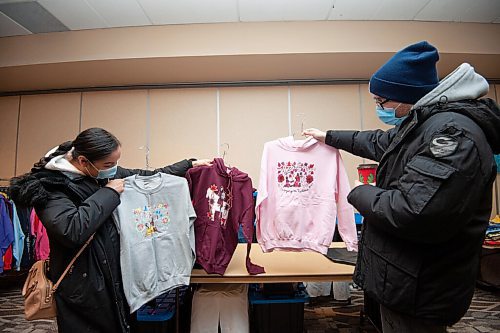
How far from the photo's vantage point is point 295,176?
2256 millimetres

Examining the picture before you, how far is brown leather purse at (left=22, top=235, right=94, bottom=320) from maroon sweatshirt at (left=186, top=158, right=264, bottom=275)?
32.2 inches

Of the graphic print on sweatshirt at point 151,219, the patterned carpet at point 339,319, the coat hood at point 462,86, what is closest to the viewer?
the coat hood at point 462,86

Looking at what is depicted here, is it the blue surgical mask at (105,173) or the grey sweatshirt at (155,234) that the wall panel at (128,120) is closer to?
the grey sweatshirt at (155,234)

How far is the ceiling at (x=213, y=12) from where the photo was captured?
3.47 m

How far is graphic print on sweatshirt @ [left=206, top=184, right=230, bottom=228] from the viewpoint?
86.1 inches

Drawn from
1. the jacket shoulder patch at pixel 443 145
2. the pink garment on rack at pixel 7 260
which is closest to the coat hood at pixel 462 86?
the jacket shoulder patch at pixel 443 145

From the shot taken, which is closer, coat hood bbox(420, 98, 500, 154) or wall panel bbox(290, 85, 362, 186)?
coat hood bbox(420, 98, 500, 154)

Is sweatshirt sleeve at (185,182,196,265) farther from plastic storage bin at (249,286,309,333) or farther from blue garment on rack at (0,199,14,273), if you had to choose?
blue garment on rack at (0,199,14,273)

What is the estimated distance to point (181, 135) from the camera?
16.0ft

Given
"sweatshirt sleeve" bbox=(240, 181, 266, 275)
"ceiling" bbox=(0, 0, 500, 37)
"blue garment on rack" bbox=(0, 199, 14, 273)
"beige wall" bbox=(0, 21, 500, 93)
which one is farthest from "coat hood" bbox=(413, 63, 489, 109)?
"blue garment on rack" bbox=(0, 199, 14, 273)

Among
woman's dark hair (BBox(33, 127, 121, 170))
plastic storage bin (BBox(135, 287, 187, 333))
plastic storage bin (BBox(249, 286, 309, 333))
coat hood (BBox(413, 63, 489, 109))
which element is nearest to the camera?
coat hood (BBox(413, 63, 489, 109))

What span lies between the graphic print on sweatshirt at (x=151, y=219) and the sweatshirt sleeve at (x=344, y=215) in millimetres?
1168

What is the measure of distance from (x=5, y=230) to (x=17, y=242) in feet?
0.76

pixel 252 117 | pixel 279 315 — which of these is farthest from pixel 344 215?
pixel 252 117
